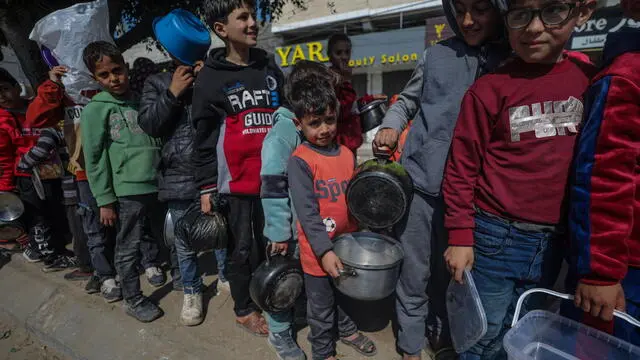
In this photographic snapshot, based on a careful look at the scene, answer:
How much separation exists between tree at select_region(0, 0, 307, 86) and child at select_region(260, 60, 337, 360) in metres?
2.95

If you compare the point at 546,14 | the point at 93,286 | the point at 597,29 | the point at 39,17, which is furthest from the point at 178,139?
the point at 597,29

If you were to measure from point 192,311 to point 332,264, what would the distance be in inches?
57.4

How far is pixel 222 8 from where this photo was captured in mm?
2072

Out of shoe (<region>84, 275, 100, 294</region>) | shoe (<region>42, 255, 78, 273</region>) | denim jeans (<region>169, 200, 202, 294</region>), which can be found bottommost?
shoe (<region>42, 255, 78, 273</region>)

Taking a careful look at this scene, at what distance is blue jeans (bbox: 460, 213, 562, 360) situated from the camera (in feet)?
4.34

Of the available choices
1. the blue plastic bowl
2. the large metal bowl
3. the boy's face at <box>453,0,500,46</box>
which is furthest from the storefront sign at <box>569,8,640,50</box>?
the large metal bowl

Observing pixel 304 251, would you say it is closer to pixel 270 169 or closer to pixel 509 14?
pixel 270 169

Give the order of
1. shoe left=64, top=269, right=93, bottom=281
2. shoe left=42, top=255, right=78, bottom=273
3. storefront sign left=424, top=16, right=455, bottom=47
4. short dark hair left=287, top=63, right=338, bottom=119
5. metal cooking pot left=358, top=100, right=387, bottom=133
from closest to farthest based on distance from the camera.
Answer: short dark hair left=287, top=63, right=338, bottom=119
metal cooking pot left=358, top=100, right=387, bottom=133
shoe left=64, top=269, right=93, bottom=281
shoe left=42, top=255, right=78, bottom=273
storefront sign left=424, top=16, right=455, bottom=47

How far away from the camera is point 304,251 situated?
73.7 inches

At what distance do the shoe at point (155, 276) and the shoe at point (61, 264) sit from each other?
1.01m

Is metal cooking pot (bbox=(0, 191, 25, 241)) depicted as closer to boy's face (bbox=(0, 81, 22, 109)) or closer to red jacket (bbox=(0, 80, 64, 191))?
red jacket (bbox=(0, 80, 64, 191))

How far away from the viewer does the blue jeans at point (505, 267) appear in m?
1.32

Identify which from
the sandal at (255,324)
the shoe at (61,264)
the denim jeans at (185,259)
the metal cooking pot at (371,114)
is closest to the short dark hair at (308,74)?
the metal cooking pot at (371,114)

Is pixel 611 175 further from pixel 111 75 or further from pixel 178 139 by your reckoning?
pixel 111 75
